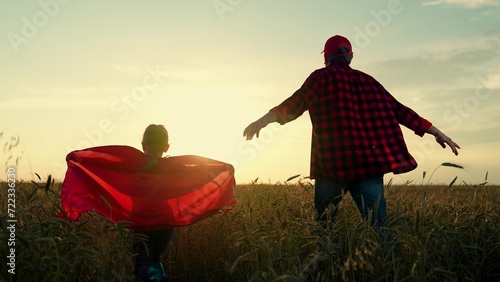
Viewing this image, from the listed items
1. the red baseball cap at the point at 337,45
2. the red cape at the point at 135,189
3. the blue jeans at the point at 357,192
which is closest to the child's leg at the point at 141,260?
the red cape at the point at 135,189

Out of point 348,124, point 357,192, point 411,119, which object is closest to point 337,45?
point 348,124

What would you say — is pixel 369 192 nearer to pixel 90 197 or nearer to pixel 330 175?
pixel 330 175

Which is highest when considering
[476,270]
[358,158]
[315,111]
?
[315,111]

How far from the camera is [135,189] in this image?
530 cm

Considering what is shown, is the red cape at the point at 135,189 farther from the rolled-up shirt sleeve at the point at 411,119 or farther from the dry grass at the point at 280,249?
the rolled-up shirt sleeve at the point at 411,119

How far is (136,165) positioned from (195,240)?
124 centimetres

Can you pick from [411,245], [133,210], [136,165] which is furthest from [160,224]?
[411,245]

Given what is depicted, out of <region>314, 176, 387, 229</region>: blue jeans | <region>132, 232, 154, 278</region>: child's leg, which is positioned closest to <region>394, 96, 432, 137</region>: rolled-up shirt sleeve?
<region>314, 176, 387, 229</region>: blue jeans

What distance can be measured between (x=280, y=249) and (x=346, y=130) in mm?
1583

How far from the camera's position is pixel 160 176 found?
5.41m

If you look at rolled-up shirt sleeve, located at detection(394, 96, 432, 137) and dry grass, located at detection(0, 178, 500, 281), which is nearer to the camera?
dry grass, located at detection(0, 178, 500, 281)

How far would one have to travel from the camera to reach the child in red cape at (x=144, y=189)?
5203 mm

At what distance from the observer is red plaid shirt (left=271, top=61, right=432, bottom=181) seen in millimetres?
4965

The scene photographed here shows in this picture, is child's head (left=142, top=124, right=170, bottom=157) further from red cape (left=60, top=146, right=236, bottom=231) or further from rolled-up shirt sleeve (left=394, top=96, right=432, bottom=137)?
rolled-up shirt sleeve (left=394, top=96, right=432, bottom=137)
